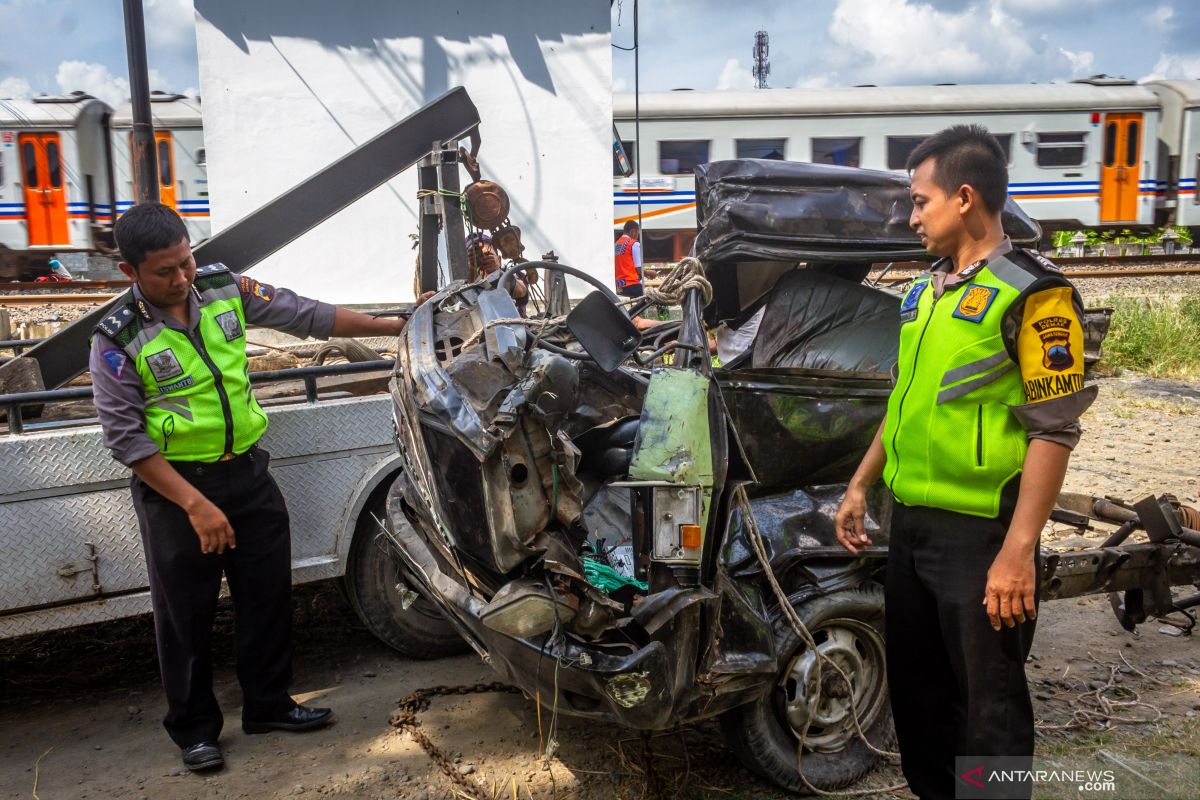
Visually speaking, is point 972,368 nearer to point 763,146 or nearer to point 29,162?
point 763,146

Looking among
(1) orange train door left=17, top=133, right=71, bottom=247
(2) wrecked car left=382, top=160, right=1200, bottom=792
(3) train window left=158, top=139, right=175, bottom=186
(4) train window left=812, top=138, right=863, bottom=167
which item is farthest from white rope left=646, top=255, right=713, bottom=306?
(1) orange train door left=17, top=133, right=71, bottom=247

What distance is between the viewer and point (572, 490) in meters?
2.80

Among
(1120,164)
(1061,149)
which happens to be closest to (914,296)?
(1061,149)

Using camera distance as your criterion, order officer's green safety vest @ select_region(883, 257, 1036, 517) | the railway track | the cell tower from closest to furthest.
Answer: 1. officer's green safety vest @ select_region(883, 257, 1036, 517)
2. the railway track
3. the cell tower

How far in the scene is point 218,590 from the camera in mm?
3406

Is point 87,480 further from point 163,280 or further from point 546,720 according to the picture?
point 546,720

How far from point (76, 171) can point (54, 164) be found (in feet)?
1.30

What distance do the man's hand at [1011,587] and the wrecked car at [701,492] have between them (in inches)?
29.9

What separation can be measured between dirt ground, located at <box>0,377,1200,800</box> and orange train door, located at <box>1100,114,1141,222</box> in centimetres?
1649

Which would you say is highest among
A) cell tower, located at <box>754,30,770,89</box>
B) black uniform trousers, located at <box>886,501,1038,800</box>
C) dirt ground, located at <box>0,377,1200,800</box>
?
cell tower, located at <box>754,30,770,89</box>

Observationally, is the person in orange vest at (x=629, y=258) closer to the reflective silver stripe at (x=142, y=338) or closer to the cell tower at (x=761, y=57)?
the reflective silver stripe at (x=142, y=338)

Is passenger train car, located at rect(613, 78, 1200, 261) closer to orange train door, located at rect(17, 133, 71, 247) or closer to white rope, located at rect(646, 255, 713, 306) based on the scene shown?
orange train door, located at rect(17, 133, 71, 247)

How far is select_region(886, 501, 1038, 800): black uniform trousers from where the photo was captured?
232cm

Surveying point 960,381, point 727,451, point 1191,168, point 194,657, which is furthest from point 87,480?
point 1191,168
